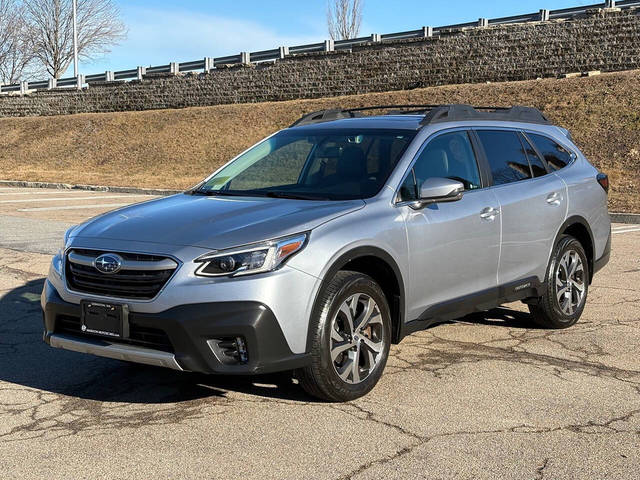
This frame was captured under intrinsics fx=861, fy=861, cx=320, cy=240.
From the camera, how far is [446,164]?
236 inches

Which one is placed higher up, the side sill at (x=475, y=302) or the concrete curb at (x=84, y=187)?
the concrete curb at (x=84, y=187)

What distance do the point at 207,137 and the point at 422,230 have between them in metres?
34.9

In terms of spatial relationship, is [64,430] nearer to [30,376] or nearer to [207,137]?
[30,376]

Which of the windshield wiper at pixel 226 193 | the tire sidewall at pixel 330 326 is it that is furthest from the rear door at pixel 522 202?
the windshield wiper at pixel 226 193

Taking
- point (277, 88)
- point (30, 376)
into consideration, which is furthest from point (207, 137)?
point (30, 376)

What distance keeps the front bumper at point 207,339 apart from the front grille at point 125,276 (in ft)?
0.48

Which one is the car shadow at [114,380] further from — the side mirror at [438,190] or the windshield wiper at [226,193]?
the side mirror at [438,190]

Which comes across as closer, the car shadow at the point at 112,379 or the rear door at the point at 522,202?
the car shadow at the point at 112,379

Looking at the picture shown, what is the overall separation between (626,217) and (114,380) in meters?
13.4

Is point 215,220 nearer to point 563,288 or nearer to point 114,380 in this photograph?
point 114,380

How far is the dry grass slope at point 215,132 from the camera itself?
2581 cm

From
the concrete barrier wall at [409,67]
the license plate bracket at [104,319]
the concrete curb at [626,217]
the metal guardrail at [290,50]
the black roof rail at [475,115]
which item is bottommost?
the concrete curb at [626,217]

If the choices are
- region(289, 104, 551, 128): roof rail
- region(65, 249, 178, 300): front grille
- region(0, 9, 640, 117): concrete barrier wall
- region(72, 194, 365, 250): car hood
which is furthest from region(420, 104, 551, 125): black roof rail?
region(0, 9, 640, 117): concrete barrier wall

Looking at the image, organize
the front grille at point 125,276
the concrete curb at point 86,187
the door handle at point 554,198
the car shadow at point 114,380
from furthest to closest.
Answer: the concrete curb at point 86,187
the door handle at point 554,198
the car shadow at point 114,380
the front grille at point 125,276
